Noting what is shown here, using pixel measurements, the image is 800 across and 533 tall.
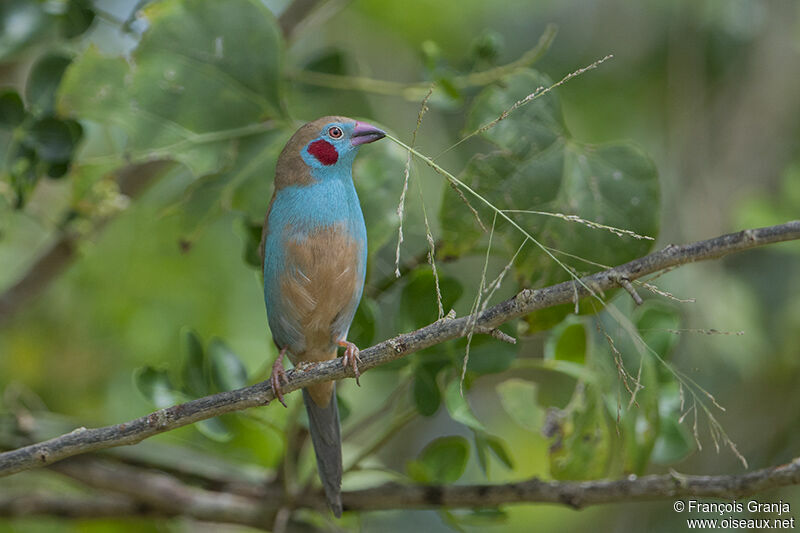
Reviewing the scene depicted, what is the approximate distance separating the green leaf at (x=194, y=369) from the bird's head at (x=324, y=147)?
0.77 meters

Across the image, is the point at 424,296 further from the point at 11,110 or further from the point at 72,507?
the point at 72,507

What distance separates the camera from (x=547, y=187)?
277cm

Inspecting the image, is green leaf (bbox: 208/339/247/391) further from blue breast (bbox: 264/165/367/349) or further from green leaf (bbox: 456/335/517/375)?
green leaf (bbox: 456/335/517/375)

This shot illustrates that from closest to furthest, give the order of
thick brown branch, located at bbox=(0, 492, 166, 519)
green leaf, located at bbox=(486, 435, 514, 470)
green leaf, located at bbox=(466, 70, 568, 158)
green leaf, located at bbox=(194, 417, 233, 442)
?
green leaf, located at bbox=(466, 70, 568, 158) → green leaf, located at bbox=(486, 435, 514, 470) → green leaf, located at bbox=(194, 417, 233, 442) → thick brown branch, located at bbox=(0, 492, 166, 519)

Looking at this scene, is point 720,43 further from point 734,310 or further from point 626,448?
point 626,448

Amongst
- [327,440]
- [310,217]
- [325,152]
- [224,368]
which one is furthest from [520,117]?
[224,368]

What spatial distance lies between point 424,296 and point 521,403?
0.59 meters

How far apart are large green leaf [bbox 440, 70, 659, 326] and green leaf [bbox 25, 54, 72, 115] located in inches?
63.3

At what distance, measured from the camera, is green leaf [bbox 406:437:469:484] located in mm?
3018

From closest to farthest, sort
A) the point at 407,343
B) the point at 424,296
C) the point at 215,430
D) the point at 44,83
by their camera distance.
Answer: the point at 407,343 → the point at 424,296 → the point at 215,430 → the point at 44,83

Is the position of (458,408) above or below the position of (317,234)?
below

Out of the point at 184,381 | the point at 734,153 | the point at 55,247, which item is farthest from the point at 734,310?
the point at 55,247

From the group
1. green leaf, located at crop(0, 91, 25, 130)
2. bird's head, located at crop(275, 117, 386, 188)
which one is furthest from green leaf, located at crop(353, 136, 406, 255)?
green leaf, located at crop(0, 91, 25, 130)

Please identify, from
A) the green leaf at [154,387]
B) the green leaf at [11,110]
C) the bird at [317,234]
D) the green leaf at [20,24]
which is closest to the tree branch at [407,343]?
the bird at [317,234]
